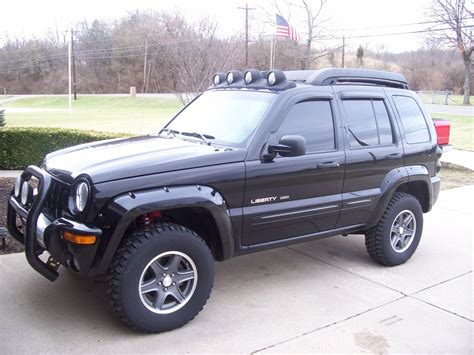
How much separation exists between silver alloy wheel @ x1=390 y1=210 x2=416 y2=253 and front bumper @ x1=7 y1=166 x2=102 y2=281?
306 centimetres

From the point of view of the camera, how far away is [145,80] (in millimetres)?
70000

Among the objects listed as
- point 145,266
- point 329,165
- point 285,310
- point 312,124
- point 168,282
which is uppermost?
point 312,124

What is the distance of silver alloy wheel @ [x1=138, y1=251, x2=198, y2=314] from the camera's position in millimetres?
3449

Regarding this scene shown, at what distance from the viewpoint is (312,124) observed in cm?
428

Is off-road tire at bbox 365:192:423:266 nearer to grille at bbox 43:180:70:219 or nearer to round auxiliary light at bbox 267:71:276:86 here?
round auxiliary light at bbox 267:71:276:86

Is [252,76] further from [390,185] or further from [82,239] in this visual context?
[82,239]

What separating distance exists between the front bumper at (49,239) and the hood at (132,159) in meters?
0.22

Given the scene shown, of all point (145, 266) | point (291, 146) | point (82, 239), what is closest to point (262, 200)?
point (291, 146)

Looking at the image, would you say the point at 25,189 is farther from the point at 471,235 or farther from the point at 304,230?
the point at 471,235

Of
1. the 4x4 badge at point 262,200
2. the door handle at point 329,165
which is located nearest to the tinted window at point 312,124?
the door handle at point 329,165

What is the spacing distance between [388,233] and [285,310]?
1.52 metres

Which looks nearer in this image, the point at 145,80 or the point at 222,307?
the point at 222,307

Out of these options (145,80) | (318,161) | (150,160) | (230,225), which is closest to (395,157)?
(318,161)

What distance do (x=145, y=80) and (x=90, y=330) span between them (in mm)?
69135
